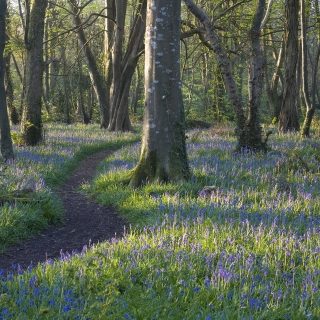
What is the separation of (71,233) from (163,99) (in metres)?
3.16

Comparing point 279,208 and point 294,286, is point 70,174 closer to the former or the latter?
point 279,208

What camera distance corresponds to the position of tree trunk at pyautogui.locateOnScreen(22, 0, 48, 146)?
599 inches

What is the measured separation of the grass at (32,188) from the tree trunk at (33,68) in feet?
2.84

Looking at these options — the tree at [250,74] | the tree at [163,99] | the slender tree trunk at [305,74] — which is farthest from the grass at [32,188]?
the slender tree trunk at [305,74]

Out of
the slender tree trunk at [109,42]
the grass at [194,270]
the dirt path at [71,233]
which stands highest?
the slender tree trunk at [109,42]

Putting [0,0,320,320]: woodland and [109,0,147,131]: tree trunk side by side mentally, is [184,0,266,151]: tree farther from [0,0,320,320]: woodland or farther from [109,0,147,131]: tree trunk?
[109,0,147,131]: tree trunk

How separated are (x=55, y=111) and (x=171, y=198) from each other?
104 feet

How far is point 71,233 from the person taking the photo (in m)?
7.51

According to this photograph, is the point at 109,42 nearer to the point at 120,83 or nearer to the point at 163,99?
the point at 120,83

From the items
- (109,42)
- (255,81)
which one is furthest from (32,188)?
(109,42)

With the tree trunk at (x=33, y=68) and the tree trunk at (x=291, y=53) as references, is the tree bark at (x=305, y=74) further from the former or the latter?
the tree trunk at (x=33, y=68)

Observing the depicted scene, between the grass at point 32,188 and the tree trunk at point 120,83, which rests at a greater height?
the tree trunk at point 120,83

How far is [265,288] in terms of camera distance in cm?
405

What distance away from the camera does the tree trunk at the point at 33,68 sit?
15219 mm
